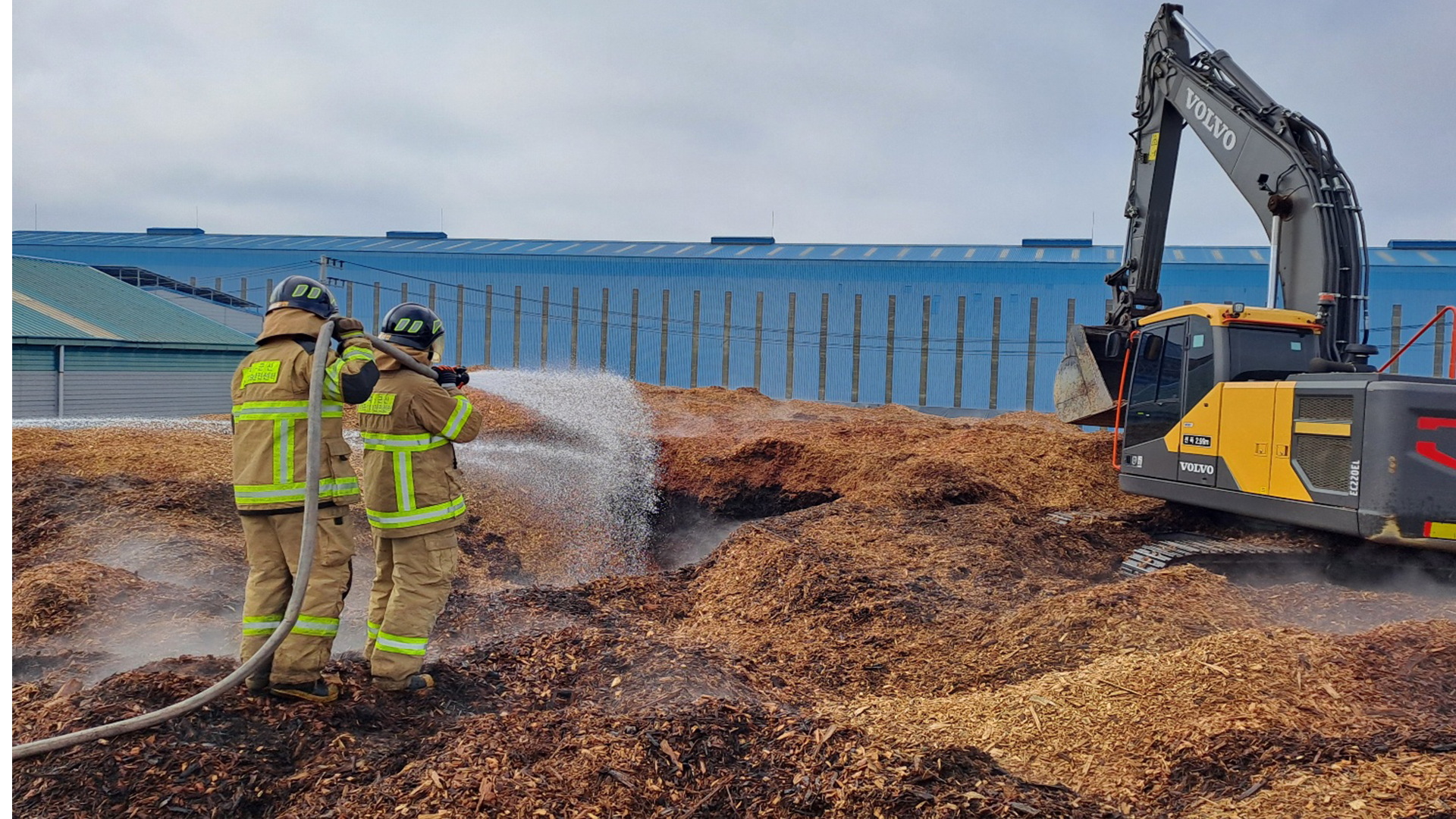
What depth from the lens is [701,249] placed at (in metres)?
41.3

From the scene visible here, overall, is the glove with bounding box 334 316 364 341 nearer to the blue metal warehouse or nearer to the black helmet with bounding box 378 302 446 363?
the black helmet with bounding box 378 302 446 363

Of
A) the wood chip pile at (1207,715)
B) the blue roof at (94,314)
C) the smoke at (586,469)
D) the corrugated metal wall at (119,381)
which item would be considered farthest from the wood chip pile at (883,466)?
the blue roof at (94,314)

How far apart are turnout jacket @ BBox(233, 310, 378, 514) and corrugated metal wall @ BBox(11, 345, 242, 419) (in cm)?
2280

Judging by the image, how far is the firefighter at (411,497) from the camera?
4.83 metres

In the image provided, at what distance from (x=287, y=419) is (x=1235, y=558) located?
318 inches

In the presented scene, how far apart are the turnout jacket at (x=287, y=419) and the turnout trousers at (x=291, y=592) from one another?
0.33 ft

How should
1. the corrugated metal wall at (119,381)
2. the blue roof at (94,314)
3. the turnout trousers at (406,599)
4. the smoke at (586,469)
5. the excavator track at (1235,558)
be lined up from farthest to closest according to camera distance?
the blue roof at (94,314)
the corrugated metal wall at (119,381)
the smoke at (586,469)
the excavator track at (1235,558)
the turnout trousers at (406,599)

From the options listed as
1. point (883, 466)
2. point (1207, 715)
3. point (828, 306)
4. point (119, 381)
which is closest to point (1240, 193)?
point (883, 466)

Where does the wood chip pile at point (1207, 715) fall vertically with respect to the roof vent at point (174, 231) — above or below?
below

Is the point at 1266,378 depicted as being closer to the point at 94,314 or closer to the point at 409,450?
the point at 409,450

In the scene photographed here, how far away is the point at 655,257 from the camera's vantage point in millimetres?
36406

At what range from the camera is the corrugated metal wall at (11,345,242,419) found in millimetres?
22906

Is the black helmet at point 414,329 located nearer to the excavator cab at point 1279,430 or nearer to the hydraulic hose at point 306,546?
the hydraulic hose at point 306,546

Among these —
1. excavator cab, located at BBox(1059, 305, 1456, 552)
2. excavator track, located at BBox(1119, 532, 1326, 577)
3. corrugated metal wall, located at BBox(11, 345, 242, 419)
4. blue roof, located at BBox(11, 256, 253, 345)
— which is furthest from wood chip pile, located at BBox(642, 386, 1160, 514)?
blue roof, located at BBox(11, 256, 253, 345)
